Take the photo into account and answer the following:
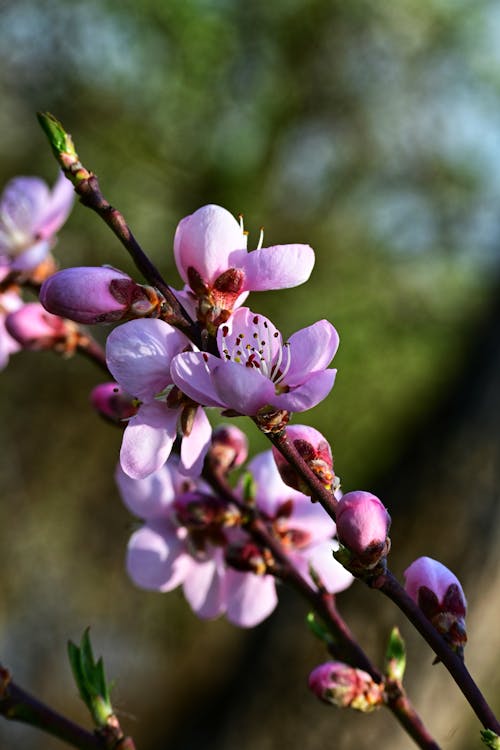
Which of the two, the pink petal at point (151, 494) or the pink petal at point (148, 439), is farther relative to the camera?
the pink petal at point (151, 494)

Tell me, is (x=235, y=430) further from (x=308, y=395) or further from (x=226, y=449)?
(x=308, y=395)

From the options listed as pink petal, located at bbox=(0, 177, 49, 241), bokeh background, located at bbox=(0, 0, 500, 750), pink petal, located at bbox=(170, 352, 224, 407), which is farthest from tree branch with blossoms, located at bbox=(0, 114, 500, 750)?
bokeh background, located at bbox=(0, 0, 500, 750)

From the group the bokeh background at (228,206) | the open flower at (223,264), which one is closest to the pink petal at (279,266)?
the open flower at (223,264)

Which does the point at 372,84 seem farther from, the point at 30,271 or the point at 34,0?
Result: the point at 30,271

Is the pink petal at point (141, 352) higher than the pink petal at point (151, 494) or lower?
higher

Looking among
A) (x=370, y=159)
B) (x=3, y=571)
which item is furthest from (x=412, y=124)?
(x=3, y=571)

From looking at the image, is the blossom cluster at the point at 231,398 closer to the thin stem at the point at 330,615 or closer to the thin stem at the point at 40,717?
the thin stem at the point at 330,615
